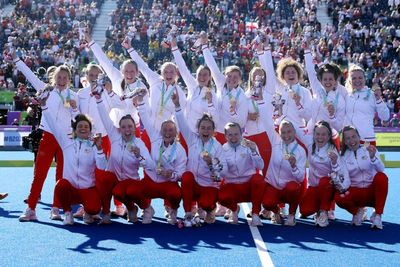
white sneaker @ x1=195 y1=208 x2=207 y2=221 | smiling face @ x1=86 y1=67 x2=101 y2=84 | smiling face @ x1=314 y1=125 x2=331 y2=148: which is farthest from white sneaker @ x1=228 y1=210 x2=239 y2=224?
smiling face @ x1=86 y1=67 x2=101 y2=84

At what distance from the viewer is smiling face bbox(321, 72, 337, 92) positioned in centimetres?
757

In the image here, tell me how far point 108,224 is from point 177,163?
995mm

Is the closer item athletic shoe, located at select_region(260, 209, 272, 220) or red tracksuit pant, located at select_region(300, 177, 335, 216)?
red tracksuit pant, located at select_region(300, 177, 335, 216)

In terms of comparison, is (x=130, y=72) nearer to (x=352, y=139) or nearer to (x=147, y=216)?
(x=147, y=216)

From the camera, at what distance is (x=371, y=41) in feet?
84.3

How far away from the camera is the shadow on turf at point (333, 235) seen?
597cm

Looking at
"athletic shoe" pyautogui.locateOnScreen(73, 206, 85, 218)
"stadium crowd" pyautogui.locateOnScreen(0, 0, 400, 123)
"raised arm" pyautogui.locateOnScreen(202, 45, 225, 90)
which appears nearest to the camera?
"athletic shoe" pyautogui.locateOnScreen(73, 206, 85, 218)

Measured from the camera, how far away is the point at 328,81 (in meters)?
7.57

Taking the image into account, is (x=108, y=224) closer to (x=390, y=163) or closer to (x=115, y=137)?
(x=115, y=137)

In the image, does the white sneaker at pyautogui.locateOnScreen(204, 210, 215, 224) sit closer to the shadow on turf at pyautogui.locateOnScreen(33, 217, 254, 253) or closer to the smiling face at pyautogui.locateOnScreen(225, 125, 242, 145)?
the shadow on turf at pyautogui.locateOnScreen(33, 217, 254, 253)

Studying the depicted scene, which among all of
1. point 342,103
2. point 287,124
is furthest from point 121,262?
point 342,103

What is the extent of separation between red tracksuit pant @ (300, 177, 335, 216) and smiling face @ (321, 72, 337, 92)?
1.23 m

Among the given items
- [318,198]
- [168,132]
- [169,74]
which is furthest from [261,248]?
[169,74]

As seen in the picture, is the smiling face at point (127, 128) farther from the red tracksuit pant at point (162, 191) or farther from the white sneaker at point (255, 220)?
the white sneaker at point (255, 220)
